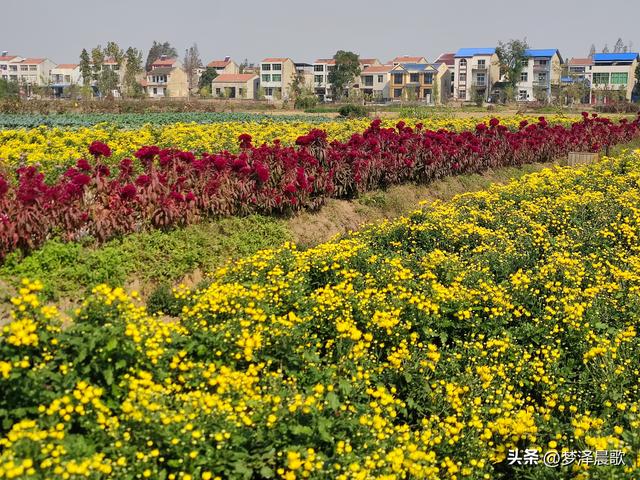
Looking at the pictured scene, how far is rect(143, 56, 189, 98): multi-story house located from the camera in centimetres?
7775

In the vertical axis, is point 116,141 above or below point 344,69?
below

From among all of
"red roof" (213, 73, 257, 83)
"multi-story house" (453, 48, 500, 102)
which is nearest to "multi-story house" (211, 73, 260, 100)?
"red roof" (213, 73, 257, 83)

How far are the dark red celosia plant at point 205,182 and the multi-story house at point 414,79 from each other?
200 ft

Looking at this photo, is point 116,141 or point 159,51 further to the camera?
point 159,51

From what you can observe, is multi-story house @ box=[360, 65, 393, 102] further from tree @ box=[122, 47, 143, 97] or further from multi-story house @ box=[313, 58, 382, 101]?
tree @ box=[122, 47, 143, 97]

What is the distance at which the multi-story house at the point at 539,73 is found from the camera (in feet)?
223

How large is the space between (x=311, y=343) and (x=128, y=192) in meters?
2.75

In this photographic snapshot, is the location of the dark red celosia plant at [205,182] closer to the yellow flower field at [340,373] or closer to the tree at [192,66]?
the yellow flower field at [340,373]

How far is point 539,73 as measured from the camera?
229 feet

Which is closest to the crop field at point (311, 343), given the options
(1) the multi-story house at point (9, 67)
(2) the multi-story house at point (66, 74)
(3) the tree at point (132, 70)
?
(3) the tree at point (132, 70)

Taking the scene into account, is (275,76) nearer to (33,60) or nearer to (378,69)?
(378,69)

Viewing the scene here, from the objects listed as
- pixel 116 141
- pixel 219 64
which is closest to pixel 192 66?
pixel 219 64

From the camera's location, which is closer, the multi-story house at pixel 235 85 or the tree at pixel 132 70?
the tree at pixel 132 70

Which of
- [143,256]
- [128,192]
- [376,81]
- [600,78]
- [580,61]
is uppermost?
[580,61]
